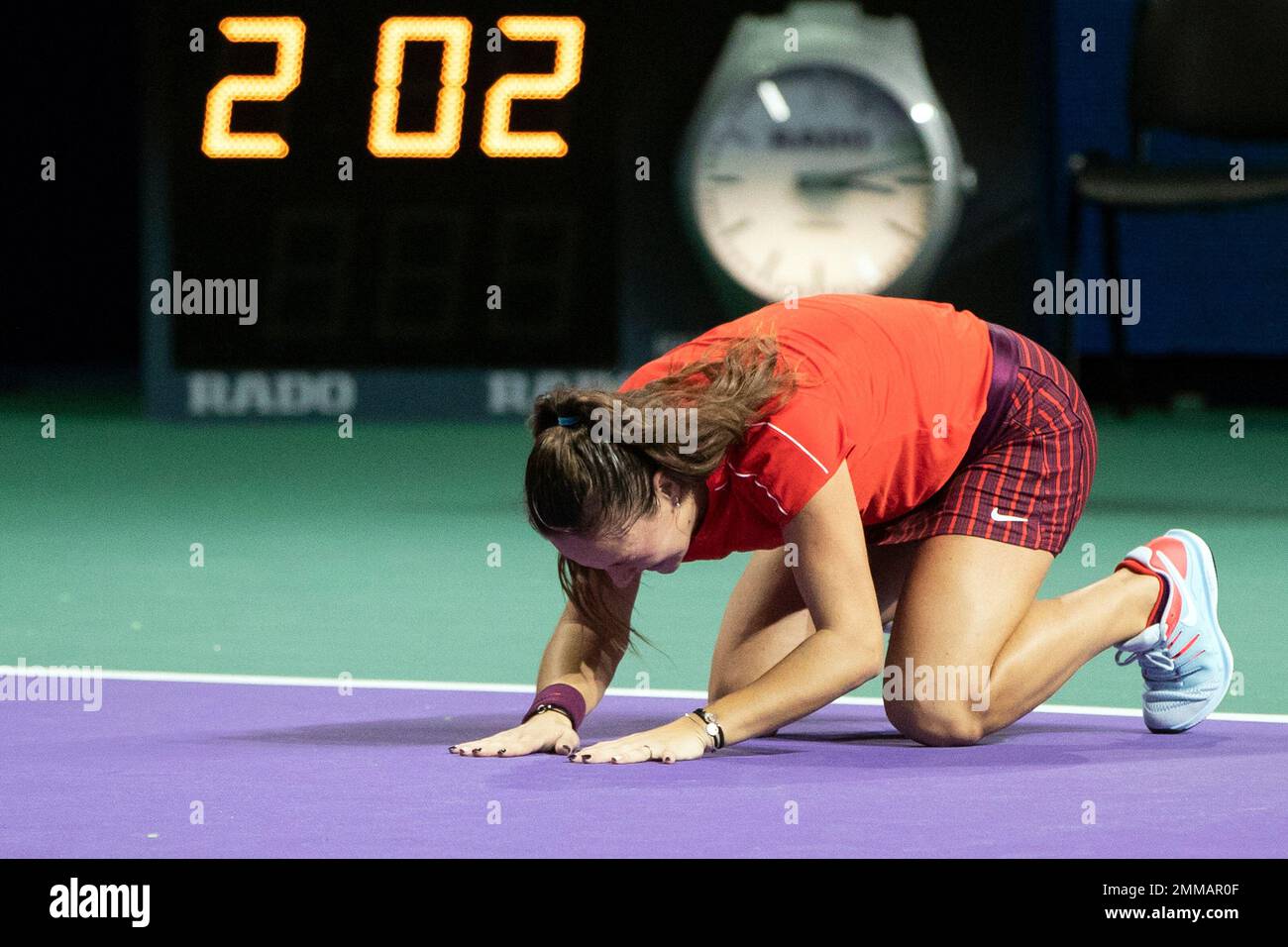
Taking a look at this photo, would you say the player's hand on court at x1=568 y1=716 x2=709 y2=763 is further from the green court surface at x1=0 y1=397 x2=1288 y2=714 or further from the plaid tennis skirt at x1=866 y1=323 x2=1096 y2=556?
the green court surface at x1=0 y1=397 x2=1288 y2=714

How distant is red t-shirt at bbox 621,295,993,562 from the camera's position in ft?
13.0

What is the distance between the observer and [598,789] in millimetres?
3977

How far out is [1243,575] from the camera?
666 centimetres

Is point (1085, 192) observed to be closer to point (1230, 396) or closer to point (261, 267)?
point (1230, 396)

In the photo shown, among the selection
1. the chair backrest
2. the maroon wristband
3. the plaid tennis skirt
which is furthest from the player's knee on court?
the chair backrest

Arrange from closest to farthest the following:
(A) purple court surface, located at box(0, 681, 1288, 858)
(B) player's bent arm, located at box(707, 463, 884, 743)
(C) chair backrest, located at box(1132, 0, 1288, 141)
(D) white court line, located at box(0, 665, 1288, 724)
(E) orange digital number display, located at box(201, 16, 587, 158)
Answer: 1. (A) purple court surface, located at box(0, 681, 1288, 858)
2. (B) player's bent arm, located at box(707, 463, 884, 743)
3. (D) white court line, located at box(0, 665, 1288, 724)
4. (E) orange digital number display, located at box(201, 16, 587, 158)
5. (C) chair backrest, located at box(1132, 0, 1288, 141)

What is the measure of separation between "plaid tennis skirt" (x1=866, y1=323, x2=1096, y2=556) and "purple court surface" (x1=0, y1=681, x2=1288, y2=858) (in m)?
0.39

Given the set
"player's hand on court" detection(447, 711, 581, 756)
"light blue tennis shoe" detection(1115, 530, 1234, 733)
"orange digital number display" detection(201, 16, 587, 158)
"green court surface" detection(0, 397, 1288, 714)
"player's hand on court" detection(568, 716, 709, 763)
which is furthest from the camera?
"orange digital number display" detection(201, 16, 587, 158)

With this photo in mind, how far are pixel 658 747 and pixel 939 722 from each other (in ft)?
1.87

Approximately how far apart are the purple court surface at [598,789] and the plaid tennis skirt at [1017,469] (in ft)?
1.30

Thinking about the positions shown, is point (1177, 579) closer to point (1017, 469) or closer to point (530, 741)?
point (1017, 469)

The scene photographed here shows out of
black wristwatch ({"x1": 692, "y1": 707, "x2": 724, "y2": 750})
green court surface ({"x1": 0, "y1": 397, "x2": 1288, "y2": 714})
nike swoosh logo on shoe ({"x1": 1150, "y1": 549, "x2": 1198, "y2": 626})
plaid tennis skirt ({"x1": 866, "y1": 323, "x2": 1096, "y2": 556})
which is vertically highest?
plaid tennis skirt ({"x1": 866, "y1": 323, "x2": 1096, "y2": 556})

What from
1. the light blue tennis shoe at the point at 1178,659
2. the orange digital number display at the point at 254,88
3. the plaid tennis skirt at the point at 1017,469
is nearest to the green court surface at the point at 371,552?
the light blue tennis shoe at the point at 1178,659
